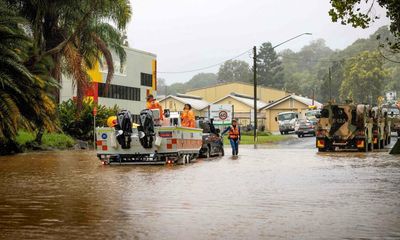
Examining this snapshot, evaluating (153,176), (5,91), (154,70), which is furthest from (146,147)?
(154,70)

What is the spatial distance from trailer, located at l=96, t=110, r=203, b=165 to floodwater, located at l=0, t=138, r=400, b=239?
6.89 ft

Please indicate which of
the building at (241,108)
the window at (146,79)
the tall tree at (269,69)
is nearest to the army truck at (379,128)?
the window at (146,79)

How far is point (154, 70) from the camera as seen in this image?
8012cm

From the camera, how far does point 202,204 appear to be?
11.4 m

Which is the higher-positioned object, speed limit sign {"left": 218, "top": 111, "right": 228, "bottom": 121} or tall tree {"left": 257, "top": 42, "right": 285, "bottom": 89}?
tall tree {"left": 257, "top": 42, "right": 285, "bottom": 89}

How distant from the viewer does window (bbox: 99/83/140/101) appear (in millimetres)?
69869

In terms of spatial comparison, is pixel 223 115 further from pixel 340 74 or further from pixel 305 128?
pixel 340 74

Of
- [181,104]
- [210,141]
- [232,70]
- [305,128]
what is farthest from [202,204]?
[232,70]

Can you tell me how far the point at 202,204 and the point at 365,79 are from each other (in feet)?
336

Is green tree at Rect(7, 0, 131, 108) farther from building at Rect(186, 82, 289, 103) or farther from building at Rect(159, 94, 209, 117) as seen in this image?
building at Rect(186, 82, 289, 103)

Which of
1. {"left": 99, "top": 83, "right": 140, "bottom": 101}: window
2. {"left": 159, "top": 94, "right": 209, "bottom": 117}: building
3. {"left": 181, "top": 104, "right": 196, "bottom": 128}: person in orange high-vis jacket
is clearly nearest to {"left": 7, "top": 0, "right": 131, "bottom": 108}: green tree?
{"left": 181, "top": 104, "right": 196, "bottom": 128}: person in orange high-vis jacket

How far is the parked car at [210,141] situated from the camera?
26881mm

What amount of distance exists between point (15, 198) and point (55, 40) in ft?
90.5

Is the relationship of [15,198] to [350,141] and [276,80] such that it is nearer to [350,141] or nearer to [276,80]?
[350,141]
